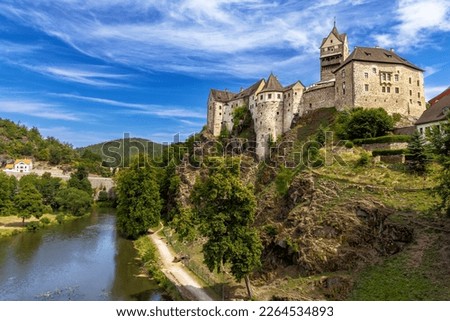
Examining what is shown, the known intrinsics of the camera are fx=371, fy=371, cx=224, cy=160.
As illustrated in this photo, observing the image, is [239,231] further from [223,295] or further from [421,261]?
[421,261]

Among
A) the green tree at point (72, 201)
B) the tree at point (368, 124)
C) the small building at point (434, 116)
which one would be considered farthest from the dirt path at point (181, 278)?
the green tree at point (72, 201)

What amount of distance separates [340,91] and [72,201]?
48.0 meters

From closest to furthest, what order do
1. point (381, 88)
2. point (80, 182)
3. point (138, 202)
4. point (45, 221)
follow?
1. point (138, 202)
2. point (381, 88)
3. point (45, 221)
4. point (80, 182)

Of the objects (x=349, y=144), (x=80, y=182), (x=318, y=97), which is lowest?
(x=80, y=182)

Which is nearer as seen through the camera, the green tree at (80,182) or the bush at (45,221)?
the bush at (45,221)

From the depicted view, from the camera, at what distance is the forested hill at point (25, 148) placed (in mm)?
121375

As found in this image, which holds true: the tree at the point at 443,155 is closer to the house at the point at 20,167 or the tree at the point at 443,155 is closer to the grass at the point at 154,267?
the grass at the point at 154,267

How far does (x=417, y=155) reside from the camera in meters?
32.8

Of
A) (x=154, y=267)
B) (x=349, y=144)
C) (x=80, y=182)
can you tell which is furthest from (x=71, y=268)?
(x=80, y=182)

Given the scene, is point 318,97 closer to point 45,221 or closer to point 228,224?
point 228,224

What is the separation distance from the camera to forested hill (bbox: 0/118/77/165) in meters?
121

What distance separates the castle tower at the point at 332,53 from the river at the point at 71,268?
38398 mm

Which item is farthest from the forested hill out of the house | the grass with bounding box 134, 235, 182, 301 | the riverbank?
the grass with bounding box 134, 235, 182, 301

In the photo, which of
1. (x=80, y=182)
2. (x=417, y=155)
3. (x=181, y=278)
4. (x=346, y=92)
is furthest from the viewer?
(x=80, y=182)
